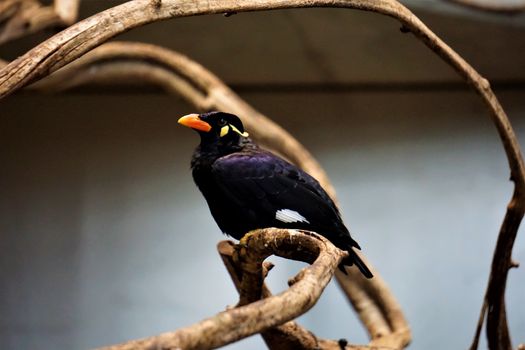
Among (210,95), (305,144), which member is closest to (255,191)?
(210,95)

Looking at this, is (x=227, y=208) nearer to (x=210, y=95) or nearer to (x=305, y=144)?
(x=210, y=95)

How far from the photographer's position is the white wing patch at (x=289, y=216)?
1.26m

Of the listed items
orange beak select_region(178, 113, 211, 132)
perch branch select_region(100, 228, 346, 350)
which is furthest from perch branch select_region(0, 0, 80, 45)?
perch branch select_region(100, 228, 346, 350)

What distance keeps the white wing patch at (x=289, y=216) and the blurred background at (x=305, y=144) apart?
130cm

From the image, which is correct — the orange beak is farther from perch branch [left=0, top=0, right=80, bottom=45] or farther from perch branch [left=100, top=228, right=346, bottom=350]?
perch branch [left=0, top=0, right=80, bottom=45]

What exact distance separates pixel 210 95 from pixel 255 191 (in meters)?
0.84

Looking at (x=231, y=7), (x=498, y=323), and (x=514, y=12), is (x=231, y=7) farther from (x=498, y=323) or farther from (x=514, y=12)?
(x=514, y=12)

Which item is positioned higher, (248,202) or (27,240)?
(27,240)

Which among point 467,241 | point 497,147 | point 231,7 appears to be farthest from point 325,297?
point 231,7

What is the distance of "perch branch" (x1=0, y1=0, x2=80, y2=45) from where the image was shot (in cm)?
186

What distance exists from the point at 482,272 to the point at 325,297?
59cm

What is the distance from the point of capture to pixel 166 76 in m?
2.12

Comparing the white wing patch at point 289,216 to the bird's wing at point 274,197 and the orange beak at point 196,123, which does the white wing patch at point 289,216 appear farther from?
the orange beak at point 196,123

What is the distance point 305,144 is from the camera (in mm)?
2686
